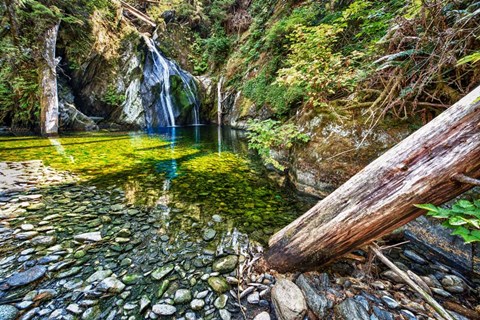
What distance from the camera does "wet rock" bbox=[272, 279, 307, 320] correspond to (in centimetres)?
142

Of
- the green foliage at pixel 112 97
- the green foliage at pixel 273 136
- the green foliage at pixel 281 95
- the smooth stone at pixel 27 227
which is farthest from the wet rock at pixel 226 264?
the green foliage at pixel 112 97

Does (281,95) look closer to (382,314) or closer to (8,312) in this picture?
(382,314)

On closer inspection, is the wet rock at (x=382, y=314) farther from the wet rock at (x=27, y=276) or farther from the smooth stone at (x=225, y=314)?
the wet rock at (x=27, y=276)

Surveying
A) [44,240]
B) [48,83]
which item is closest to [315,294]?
[44,240]

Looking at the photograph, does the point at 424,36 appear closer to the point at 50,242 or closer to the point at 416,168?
the point at 416,168

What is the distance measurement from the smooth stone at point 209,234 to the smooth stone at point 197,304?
78 cm

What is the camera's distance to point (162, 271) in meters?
1.86

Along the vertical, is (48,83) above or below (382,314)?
above

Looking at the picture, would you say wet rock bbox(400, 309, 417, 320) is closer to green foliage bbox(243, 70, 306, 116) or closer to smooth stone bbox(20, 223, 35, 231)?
green foliage bbox(243, 70, 306, 116)

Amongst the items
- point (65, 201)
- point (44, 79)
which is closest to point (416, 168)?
point (65, 201)

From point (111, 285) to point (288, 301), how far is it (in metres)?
1.46

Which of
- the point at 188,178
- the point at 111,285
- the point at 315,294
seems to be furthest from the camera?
the point at 188,178

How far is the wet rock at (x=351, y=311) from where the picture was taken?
1403 mm

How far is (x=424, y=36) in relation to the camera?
2330 millimetres
